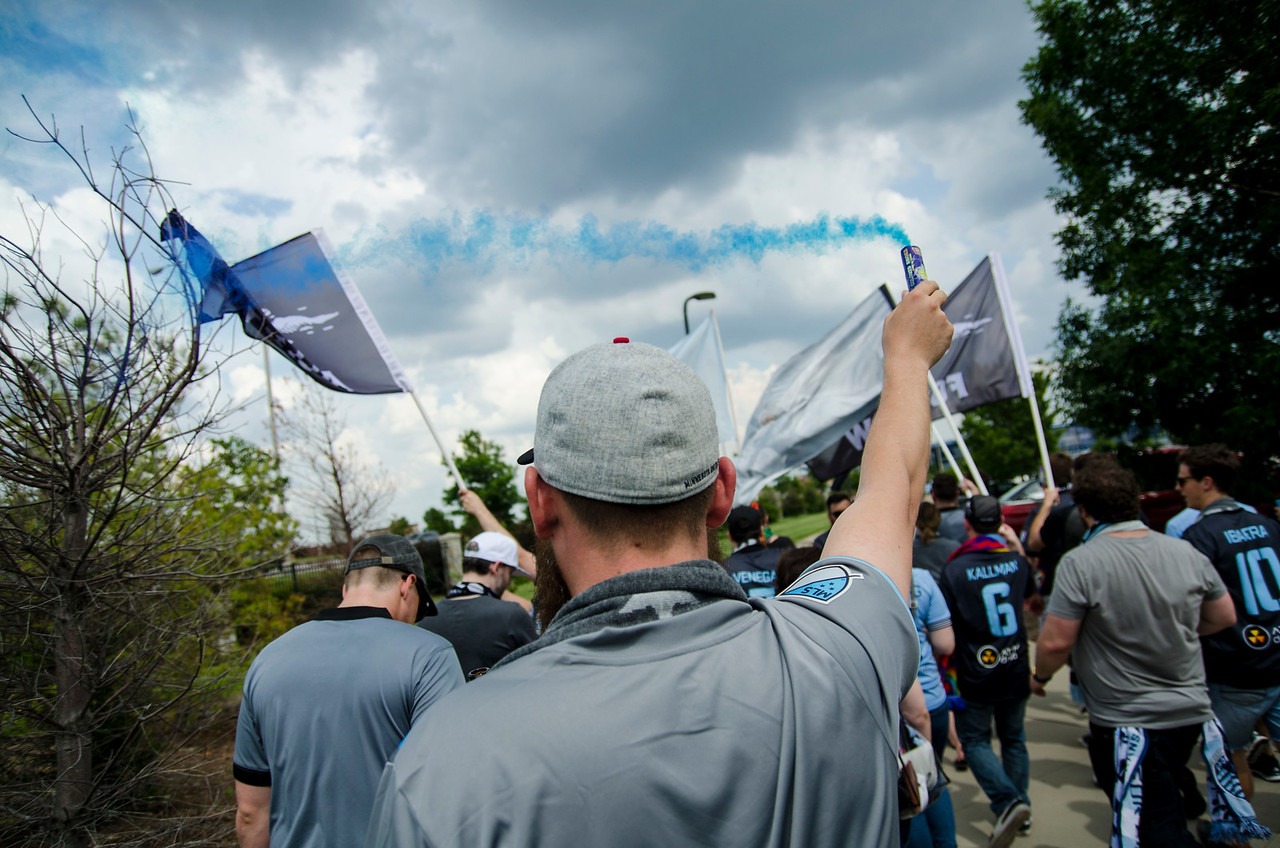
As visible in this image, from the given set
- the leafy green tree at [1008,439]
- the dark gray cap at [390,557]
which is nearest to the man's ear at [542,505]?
the dark gray cap at [390,557]

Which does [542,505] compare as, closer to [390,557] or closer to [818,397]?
[390,557]

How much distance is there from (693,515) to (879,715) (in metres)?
0.38

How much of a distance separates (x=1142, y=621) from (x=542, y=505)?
140 inches

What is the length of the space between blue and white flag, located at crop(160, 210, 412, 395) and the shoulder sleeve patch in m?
4.08

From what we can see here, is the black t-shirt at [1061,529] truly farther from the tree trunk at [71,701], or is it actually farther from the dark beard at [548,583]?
the tree trunk at [71,701]

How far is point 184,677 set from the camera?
489 centimetres

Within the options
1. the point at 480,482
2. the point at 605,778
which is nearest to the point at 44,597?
the point at 605,778

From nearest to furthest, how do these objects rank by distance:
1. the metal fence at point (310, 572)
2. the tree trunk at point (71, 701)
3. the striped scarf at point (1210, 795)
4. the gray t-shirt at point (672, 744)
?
the gray t-shirt at point (672, 744) < the tree trunk at point (71, 701) < the striped scarf at point (1210, 795) < the metal fence at point (310, 572)

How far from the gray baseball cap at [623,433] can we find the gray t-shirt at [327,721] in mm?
1805

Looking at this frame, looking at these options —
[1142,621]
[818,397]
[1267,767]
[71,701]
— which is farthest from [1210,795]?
[71,701]

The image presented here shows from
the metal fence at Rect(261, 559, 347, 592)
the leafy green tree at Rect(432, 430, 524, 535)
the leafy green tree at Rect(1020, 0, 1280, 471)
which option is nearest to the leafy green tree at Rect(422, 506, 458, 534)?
the leafy green tree at Rect(432, 430, 524, 535)

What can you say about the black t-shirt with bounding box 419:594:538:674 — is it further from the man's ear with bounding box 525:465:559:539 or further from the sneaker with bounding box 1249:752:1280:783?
the sneaker with bounding box 1249:752:1280:783

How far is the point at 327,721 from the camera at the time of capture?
99.3 inches

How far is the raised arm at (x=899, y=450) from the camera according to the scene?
131cm
